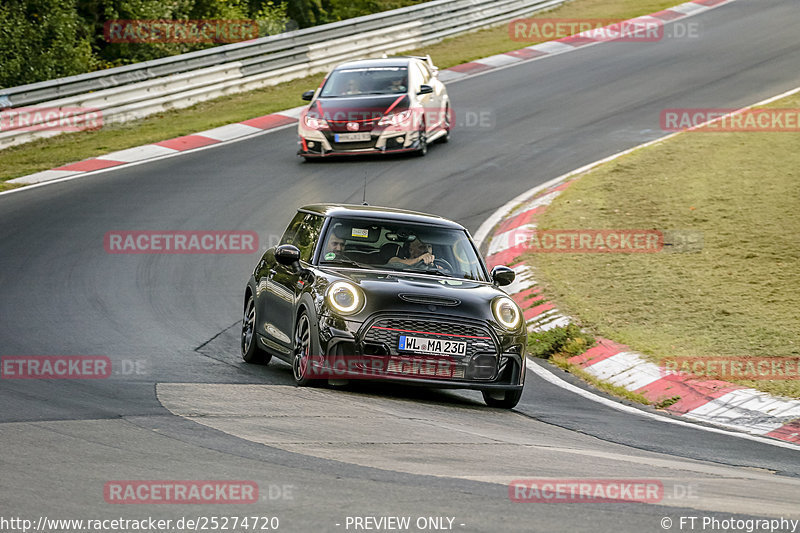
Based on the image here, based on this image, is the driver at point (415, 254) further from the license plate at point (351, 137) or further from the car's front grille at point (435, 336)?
the license plate at point (351, 137)

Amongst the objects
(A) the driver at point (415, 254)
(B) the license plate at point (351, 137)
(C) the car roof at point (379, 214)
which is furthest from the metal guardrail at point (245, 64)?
(A) the driver at point (415, 254)

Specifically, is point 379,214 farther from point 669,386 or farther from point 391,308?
point 669,386

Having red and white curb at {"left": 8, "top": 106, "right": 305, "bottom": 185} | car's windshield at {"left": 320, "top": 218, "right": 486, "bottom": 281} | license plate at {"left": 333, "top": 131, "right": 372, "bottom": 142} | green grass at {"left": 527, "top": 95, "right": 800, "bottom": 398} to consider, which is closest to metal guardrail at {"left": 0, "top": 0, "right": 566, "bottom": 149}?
red and white curb at {"left": 8, "top": 106, "right": 305, "bottom": 185}

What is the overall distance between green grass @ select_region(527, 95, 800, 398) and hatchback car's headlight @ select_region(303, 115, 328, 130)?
4755mm

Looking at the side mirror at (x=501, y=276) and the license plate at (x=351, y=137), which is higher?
the side mirror at (x=501, y=276)

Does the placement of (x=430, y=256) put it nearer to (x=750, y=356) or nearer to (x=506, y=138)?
(x=750, y=356)

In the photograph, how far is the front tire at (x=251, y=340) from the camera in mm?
10953

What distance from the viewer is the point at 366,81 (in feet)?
71.8

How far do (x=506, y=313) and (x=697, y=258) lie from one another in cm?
586

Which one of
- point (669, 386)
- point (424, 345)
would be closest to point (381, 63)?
point (669, 386)

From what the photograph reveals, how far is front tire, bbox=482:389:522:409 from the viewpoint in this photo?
9.59 m

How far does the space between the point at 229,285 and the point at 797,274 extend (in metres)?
6.69

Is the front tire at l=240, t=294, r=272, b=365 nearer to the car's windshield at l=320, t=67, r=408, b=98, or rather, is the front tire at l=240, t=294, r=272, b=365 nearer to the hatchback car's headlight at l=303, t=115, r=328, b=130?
the hatchback car's headlight at l=303, t=115, r=328, b=130

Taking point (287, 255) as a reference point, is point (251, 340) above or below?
below
